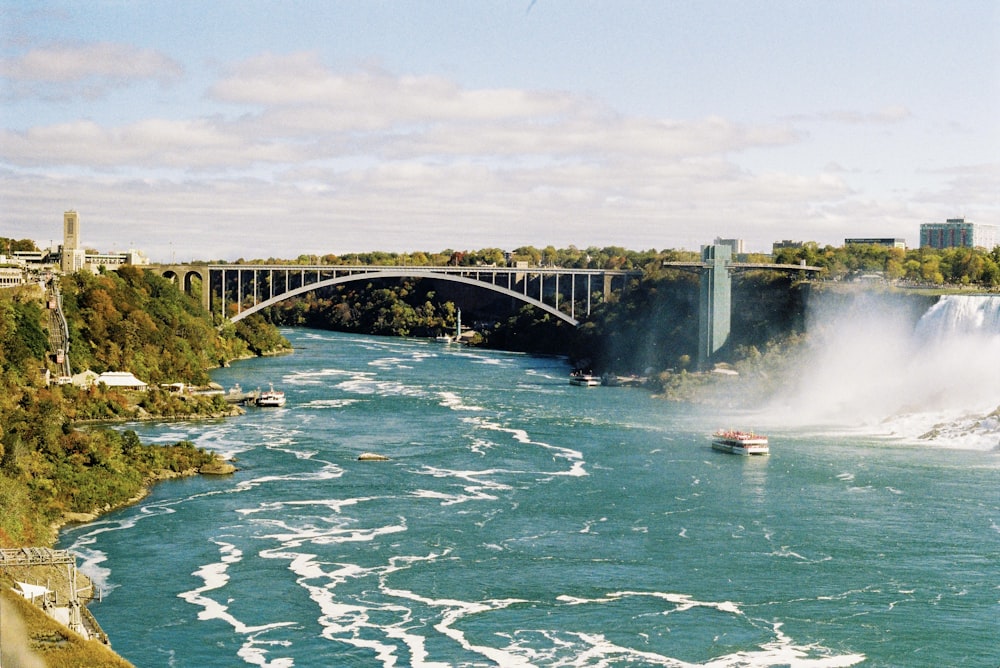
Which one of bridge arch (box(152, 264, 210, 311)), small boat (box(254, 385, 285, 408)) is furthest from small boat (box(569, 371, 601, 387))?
bridge arch (box(152, 264, 210, 311))

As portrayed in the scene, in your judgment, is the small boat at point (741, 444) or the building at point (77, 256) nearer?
the small boat at point (741, 444)

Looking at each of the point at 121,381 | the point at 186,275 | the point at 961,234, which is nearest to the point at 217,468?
the point at 121,381

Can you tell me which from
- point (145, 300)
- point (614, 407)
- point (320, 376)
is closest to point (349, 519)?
point (614, 407)

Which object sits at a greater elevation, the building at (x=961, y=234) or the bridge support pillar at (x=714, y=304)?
the building at (x=961, y=234)

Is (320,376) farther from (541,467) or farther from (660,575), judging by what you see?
(660,575)

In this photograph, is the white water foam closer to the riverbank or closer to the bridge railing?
the riverbank

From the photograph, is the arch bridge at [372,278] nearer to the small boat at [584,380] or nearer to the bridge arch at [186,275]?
the bridge arch at [186,275]

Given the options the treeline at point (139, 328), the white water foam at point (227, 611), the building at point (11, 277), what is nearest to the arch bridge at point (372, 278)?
the treeline at point (139, 328)

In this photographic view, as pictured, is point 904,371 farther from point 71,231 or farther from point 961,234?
point 961,234

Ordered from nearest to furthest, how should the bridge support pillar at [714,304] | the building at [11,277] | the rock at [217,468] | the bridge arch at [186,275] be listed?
the rock at [217,468] < the building at [11,277] < the bridge support pillar at [714,304] < the bridge arch at [186,275]

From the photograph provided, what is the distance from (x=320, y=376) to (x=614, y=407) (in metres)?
15.3

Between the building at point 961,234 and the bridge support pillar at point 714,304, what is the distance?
4043 cm

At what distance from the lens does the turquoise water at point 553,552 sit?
60.2 ft

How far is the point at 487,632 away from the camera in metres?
18.8
